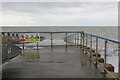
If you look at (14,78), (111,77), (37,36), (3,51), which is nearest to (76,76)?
(111,77)

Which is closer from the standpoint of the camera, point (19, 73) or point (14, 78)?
point (14, 78)

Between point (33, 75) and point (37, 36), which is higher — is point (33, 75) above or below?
below

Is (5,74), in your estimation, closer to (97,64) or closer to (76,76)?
(76,76)

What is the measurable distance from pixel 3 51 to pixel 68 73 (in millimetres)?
3340

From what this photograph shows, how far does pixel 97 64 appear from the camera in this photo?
23.6 ft

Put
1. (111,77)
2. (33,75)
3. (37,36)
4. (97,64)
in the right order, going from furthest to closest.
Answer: (37,36), (97,64), (33,75), (111,77)

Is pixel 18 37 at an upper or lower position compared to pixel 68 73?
upper

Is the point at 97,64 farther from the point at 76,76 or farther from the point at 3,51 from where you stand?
the point at 3,51

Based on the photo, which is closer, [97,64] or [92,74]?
[92,74]

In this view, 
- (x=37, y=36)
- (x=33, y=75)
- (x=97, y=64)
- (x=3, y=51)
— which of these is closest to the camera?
(x=33, y=75)

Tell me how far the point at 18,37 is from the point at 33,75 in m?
7.48

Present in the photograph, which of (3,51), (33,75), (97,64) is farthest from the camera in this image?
(3,51)

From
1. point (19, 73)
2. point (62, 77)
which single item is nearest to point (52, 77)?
point (62, 77)

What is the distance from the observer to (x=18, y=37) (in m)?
12.9
